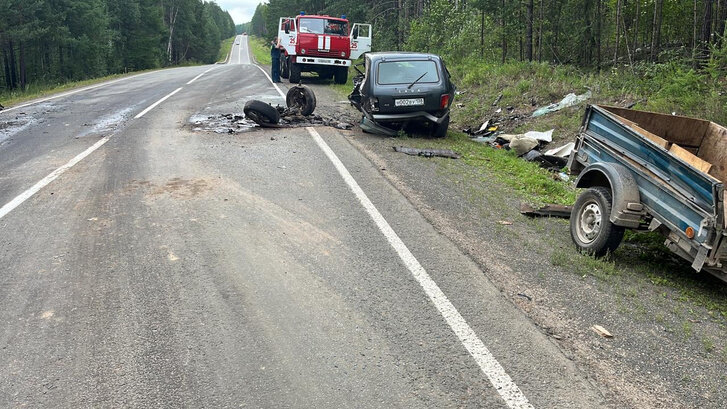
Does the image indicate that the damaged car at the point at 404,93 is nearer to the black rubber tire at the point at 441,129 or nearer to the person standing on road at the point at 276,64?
the black rubber tire at the point at 441,129

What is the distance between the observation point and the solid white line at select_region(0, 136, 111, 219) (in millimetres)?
6480

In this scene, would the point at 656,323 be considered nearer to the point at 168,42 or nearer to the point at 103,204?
the point at 103,204

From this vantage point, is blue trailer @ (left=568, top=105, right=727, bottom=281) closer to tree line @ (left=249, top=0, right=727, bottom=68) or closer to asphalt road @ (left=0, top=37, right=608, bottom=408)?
asphalt road @ (left=0, top=37, right=608, bottom=408)

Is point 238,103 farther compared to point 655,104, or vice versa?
point 238,103

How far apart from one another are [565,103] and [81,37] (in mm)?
49643

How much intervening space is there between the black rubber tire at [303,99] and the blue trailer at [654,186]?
7.68 metres

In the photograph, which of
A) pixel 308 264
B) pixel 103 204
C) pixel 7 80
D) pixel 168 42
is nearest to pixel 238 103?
pixel 103 204

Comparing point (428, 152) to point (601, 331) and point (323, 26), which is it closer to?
point (601, 331)

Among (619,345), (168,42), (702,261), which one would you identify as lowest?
(619,345)

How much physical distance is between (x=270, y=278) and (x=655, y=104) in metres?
9.48

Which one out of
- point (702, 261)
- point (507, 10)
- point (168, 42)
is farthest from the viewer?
point (168, 42)

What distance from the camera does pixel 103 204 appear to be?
6656 mm

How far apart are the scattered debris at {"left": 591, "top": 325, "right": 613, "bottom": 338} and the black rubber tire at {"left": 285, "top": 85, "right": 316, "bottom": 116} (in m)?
10.1

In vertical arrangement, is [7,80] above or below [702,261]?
above
